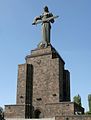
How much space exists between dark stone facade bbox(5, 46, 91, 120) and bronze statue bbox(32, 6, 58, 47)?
132cm

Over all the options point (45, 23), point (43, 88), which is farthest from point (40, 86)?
point (45, 23)

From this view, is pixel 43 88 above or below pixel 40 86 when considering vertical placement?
below

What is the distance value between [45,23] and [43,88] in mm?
9561

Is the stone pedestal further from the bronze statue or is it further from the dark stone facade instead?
the bronze statue

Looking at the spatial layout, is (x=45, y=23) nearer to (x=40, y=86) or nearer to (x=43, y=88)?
(x=40, y=86)

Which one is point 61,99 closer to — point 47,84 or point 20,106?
point 47,84

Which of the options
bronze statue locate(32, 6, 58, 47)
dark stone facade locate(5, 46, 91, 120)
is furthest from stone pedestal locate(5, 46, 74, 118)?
bronze statue locate(32, 6, 58, 47)

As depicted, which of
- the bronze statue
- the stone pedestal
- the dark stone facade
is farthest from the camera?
the bronze statue

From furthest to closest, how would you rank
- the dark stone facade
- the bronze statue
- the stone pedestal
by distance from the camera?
the bronze statue < the stone pedestal < the dark stone facade

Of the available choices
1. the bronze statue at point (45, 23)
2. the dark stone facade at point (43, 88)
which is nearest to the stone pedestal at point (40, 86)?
the dark stone facade at point (43, 88)

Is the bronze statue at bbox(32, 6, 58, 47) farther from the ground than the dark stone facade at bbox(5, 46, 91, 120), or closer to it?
farther from the ground

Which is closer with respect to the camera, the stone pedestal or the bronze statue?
the stone pedestal

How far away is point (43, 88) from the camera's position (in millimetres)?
35312

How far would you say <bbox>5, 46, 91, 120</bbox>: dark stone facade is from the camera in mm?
33375
